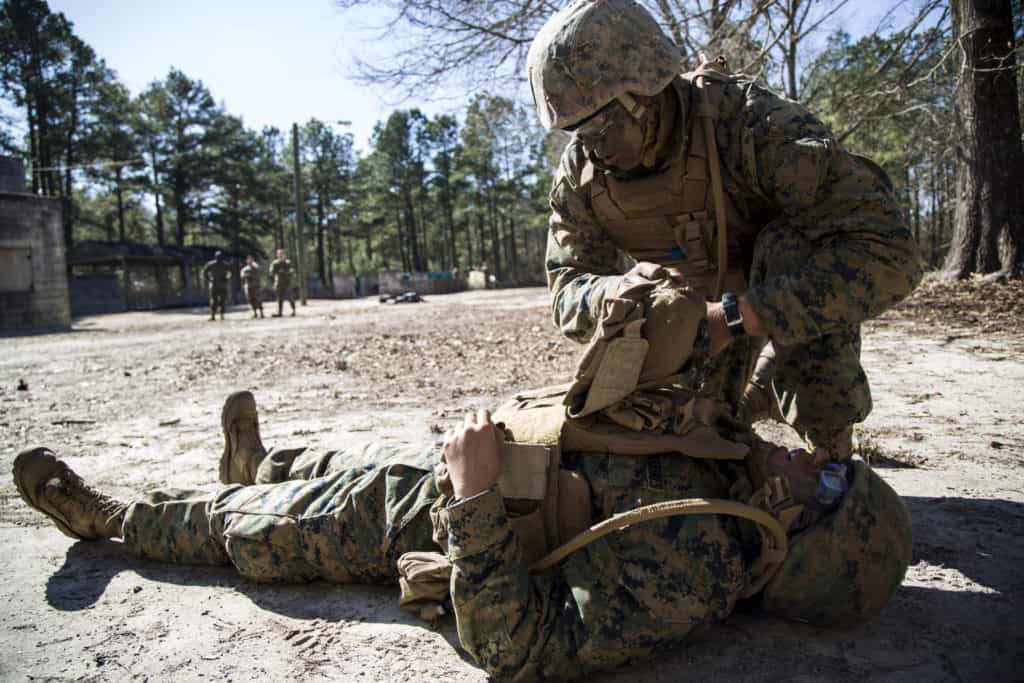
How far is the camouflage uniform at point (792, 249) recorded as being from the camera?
2.26 m

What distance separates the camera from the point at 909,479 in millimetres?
3078

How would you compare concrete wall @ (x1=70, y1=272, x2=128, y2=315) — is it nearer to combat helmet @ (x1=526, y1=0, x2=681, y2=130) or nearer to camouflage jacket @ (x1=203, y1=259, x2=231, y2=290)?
camouflage jacket @ (x1=203, y1=259, x2=231, y2=290)

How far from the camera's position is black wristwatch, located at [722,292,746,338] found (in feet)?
7.28

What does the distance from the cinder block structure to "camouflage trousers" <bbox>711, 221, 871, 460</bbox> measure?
20.4 m

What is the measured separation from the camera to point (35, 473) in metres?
2.62

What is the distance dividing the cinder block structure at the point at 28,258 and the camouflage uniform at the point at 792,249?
1978 cm

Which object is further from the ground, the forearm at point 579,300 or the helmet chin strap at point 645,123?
the helmet chin strap at point 645,123

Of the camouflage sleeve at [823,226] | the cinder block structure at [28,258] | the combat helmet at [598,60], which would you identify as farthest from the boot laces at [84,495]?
the cinder block structure at [28,258]

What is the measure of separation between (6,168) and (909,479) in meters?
22.6

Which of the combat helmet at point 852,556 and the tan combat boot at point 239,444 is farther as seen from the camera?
the tan combat boot at point 239,444

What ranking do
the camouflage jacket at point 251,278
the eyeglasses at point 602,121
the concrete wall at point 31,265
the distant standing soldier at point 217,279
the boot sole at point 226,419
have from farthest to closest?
the camouflage jacket at point 251,278, the distant standing soldier at point 217,279, the concrete wall at point 31,265, the boot sole at point 226,419, the eyeglasses at point 602,121

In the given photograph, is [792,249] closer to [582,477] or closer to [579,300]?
[579,300]

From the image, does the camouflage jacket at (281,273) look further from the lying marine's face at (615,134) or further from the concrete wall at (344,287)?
the concrete wall at (344,287)

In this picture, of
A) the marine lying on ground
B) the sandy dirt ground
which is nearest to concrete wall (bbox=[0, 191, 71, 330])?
the sandy dirt ground
